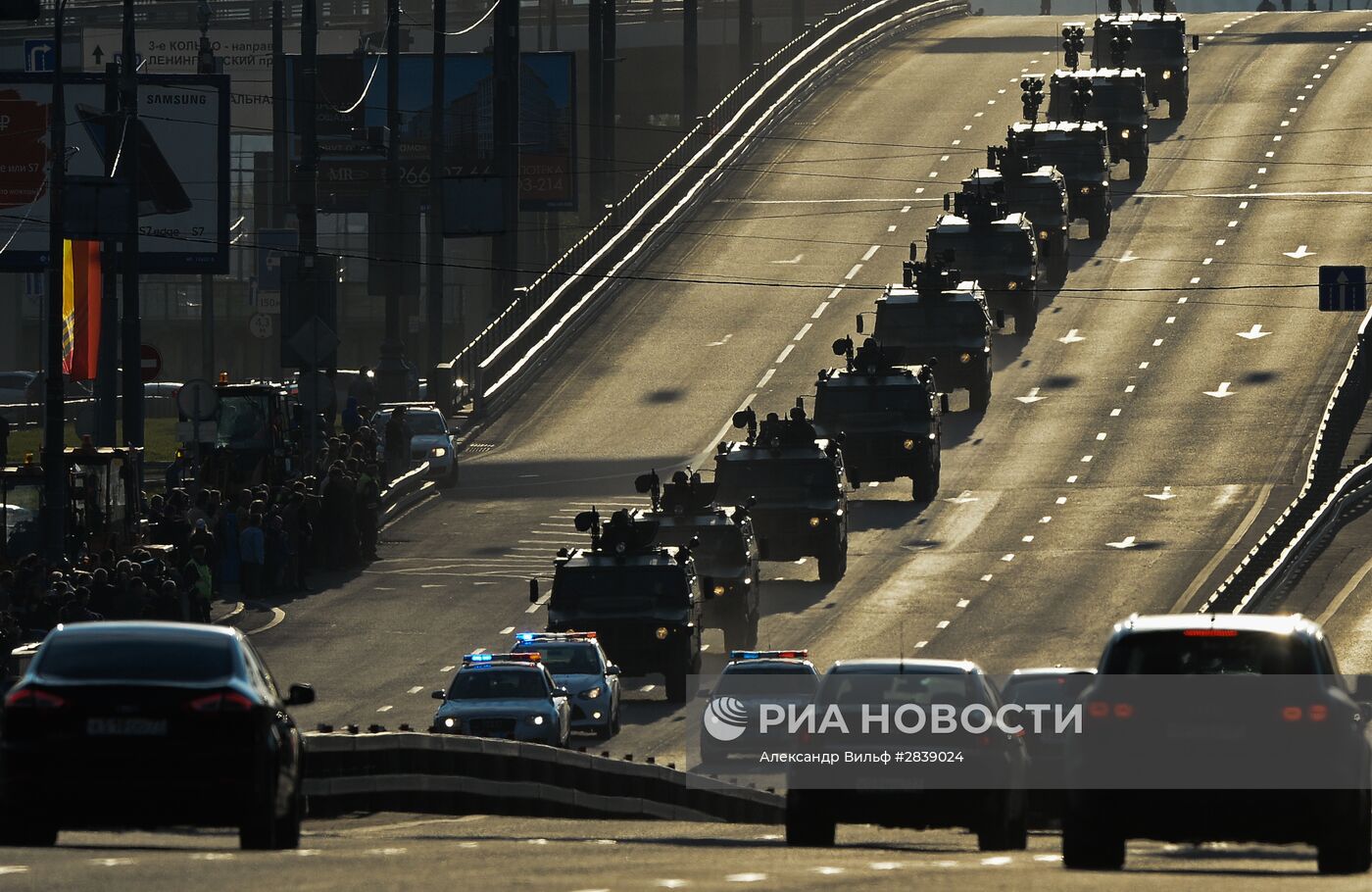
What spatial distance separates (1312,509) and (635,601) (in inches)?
607

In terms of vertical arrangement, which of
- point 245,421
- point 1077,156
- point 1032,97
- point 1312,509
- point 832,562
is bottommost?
point 832,562

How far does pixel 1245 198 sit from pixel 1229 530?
30.2 meters

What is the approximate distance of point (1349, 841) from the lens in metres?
16.8

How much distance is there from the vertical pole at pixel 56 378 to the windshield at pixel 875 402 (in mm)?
15364

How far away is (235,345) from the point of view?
357 ft

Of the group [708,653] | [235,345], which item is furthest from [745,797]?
[235,345]

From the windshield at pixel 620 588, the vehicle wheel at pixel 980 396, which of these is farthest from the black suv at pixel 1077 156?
the windshield at pixel 620 588

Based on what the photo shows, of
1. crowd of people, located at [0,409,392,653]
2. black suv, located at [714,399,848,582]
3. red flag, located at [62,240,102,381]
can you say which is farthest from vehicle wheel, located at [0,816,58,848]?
red flag, located at [62,240,102,381]

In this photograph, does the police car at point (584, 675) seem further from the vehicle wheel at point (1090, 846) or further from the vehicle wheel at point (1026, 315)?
the vehicle wheel at point (1026, 315)

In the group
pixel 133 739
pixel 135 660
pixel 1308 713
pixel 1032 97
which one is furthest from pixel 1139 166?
pixel 133 739

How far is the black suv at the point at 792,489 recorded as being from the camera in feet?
146

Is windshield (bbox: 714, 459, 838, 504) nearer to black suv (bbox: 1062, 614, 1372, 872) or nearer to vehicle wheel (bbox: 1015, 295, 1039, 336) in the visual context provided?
vehicle wheel (bbox: 1015, 295, 1039, 336)

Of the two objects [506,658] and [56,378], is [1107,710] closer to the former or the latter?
[506,658]

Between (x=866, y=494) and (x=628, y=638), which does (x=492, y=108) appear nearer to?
(x=866, y=494)
